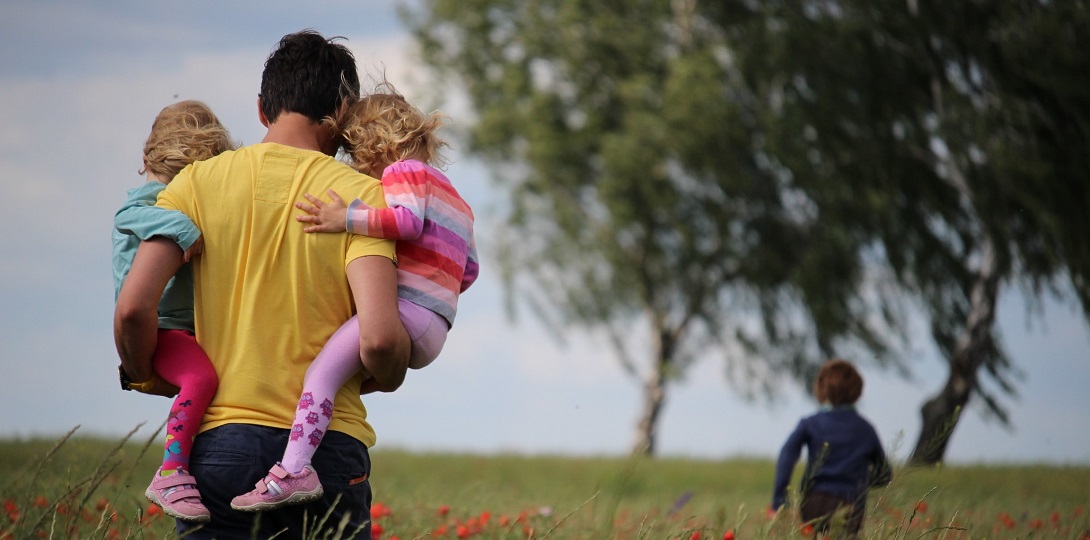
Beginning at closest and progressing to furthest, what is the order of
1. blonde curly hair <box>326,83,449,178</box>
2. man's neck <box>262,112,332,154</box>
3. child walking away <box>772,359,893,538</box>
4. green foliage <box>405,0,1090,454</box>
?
man's neck <box>262,112,332,154</box>, blonde curly hair <box>326,83,449,178</box>, child walking away <box>772,359,893,538</box>, green foliage <box>405,0,1090,454</box>

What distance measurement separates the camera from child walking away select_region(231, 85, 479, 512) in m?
2.50

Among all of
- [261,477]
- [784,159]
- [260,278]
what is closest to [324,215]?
[260,278]

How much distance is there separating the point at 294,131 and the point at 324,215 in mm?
293

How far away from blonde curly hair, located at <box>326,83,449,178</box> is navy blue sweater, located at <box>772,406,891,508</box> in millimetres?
3381

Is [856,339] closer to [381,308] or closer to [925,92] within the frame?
[925,92]

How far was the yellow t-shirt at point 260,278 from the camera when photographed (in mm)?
2506

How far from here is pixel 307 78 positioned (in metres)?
2.65

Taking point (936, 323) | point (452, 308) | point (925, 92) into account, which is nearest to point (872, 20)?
point (925, 92)

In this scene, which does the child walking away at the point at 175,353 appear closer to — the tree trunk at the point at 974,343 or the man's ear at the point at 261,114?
the man's ear at the point at 261,114

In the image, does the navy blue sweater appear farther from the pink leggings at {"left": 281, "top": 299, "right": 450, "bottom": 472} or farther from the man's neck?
the man's neck

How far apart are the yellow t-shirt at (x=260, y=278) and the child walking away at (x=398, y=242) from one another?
0.16ft

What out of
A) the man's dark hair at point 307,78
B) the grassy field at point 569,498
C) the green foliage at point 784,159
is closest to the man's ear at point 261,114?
the man's dark hair at point 307,78

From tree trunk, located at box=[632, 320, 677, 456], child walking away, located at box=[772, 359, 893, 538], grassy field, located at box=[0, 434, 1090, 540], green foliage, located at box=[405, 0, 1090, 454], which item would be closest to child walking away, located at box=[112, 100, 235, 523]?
grassy field, located at box=[0, 434, 1090, 540]

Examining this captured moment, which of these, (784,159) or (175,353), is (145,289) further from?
(784,159)
